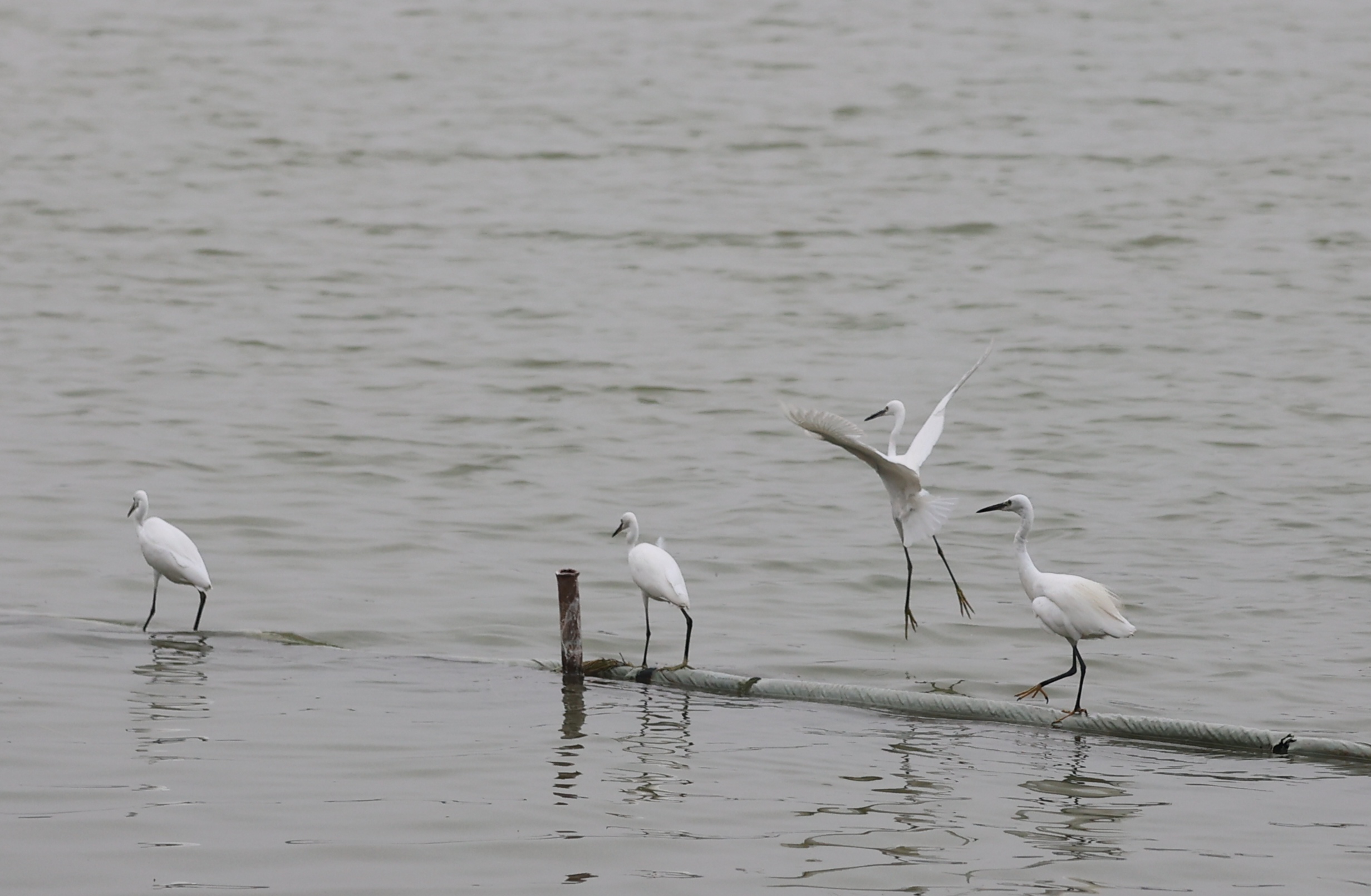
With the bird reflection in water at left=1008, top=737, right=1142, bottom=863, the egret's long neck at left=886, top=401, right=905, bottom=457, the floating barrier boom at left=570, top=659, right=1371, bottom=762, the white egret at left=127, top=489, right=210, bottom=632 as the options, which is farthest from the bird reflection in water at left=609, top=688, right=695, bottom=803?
the white egret at left=127, top=489, right=210, bottom=632

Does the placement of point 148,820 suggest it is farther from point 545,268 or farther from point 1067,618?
point 545,268

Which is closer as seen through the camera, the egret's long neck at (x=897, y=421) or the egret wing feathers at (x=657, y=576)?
the egret wing feathers at (x=657, y=576)

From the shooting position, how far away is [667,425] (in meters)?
18.4

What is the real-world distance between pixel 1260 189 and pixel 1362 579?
52.6 ft

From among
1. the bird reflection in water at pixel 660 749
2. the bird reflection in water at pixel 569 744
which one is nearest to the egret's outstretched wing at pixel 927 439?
the bird reflection in water at pixel 660 749

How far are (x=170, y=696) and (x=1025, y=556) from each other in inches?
170

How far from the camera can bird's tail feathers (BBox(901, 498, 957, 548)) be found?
11.0 meters

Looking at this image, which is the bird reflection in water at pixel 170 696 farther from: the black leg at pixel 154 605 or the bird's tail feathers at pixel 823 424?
the bird's tail feathers at pixel 823 424

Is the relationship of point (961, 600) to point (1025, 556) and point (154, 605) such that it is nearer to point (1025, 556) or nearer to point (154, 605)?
point (1025, 556)

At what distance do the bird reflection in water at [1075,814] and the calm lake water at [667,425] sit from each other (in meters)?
0.04

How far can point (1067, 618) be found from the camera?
9.30m

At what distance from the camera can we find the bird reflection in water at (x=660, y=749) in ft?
25.6

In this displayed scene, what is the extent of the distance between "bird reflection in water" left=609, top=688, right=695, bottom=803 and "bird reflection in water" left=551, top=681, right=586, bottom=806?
0.66 ft

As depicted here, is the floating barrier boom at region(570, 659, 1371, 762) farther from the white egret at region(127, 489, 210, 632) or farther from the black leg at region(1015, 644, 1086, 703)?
the white egret at region(127, 489, 210, 632)
